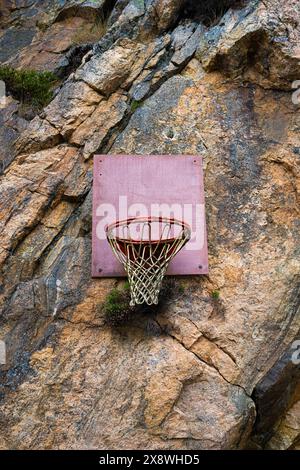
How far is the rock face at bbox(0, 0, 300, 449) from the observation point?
18.1 ft

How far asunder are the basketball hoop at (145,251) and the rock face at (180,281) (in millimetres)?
414

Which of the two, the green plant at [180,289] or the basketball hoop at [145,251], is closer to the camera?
the basketball hoop at [145,251]

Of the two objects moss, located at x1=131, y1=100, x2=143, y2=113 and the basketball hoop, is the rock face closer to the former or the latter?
moss, located at x1=131, y1=100, x2=143, y2=113

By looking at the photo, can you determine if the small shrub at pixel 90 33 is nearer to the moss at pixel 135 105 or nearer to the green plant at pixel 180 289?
the moss at pixel 135 105

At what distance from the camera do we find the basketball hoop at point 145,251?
5609 millimetres

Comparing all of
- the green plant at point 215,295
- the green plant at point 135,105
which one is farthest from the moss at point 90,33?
the green plant at point 215,295

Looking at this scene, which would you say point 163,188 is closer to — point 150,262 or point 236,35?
point 150,262

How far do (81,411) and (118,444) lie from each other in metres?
0.49

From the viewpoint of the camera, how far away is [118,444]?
5.36 meters

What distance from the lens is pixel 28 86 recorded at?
798 centimetres

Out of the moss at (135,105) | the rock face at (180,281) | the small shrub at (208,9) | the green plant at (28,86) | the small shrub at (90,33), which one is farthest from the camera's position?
the small shrub at (90,33)

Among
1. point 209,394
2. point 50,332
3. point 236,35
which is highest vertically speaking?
point 236,35

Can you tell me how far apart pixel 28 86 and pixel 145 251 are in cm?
373

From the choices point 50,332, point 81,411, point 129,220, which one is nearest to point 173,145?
point 129,220
